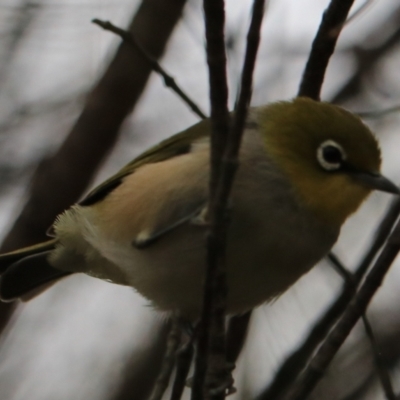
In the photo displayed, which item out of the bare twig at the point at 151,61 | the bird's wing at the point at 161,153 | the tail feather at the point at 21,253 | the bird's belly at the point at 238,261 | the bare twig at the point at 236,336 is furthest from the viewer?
the tail feather at the point at 21,253

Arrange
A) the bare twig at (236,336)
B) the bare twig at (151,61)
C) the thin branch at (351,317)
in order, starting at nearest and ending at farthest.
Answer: the thin branch at (351,317), the bare twig at (151,61), the bare twig at (236,336)

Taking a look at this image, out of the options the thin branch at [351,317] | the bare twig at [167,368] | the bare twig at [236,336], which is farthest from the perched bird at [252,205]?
the thin branch at [351,317]

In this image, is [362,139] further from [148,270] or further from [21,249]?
[21,249]

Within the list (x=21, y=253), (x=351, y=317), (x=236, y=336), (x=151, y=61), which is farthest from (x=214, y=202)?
(x=21, y=253)

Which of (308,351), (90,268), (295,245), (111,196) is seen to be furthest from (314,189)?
(90,268)

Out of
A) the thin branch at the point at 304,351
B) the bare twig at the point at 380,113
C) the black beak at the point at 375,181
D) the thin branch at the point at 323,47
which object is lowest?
the thin branch at the point at 304,351

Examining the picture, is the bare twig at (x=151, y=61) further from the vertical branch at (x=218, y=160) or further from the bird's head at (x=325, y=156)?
the vertical branch at (x=218, y=160)
